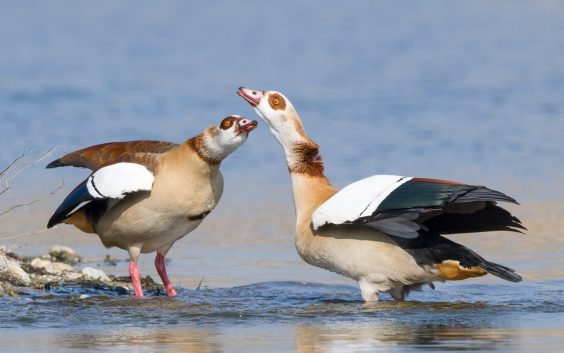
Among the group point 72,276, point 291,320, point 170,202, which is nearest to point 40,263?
point 72,276

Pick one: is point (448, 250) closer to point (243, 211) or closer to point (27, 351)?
point (27, 351)

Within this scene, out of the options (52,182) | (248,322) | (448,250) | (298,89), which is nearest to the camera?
(248,322)

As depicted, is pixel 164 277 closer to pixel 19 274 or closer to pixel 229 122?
pixel 19 274

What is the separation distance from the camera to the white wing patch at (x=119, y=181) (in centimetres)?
682

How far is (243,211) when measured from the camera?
11.4 m

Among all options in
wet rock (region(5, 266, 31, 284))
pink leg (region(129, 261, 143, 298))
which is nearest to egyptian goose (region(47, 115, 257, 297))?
pink leg (region(129, 261, 143, 298))

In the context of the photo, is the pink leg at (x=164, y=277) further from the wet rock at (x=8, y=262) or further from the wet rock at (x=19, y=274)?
the wet rock at (x=8, y=262)

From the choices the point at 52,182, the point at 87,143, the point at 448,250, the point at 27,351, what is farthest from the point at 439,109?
the point at 27,351

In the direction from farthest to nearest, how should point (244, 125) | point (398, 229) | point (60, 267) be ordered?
point (60, 267)
point (244, 125)
point (398, 229)

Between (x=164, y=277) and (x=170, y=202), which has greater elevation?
(x=170, y=202)

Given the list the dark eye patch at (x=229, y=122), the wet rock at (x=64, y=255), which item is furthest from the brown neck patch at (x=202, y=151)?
the wet rock at (x=64, y=255)

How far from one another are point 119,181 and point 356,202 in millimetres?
2092

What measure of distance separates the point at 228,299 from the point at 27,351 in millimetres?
2463

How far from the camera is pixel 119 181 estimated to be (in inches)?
270
